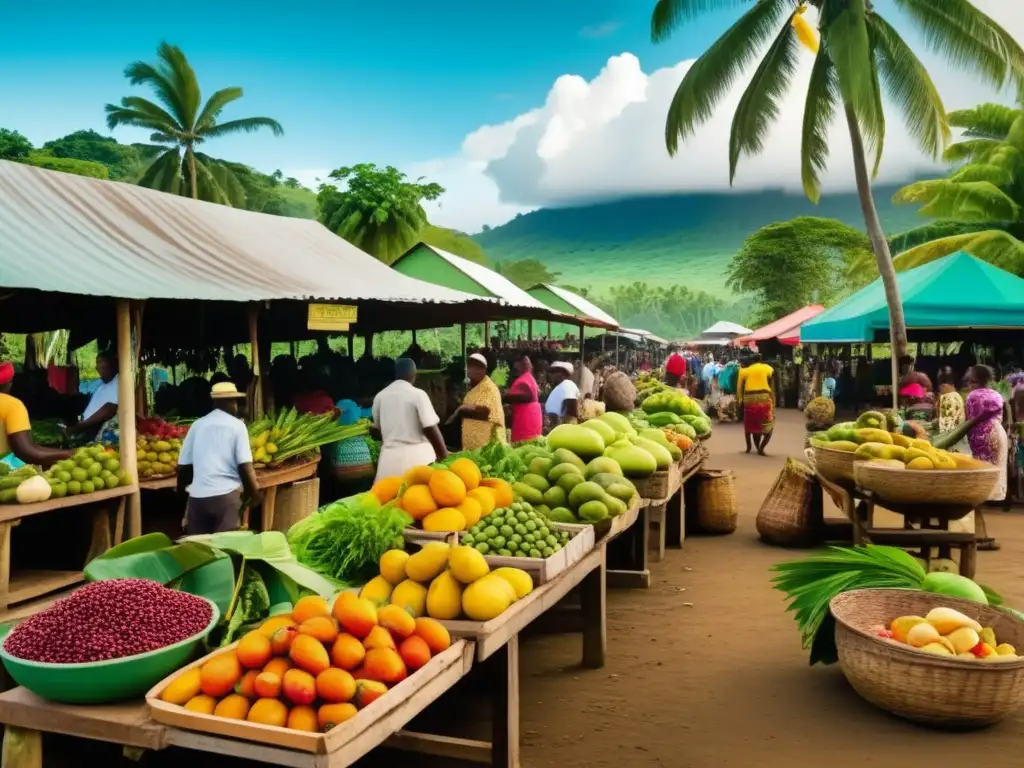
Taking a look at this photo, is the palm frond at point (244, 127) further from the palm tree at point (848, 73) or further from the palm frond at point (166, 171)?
the palm tree at point (848, 73)

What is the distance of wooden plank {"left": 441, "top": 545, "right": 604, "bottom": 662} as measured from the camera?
120 inches

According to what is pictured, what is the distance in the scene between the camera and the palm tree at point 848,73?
1229 centimetres

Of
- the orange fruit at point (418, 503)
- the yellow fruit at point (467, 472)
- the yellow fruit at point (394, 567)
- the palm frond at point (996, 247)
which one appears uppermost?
the palm frond at point (996, 247)

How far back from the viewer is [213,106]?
36281mm

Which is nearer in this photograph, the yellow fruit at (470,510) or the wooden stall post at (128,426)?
the yellow fruit at (470,510)

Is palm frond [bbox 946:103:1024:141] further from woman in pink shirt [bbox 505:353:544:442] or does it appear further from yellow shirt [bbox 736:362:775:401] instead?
woman in pink shirt [bbox 505:353:544:442]

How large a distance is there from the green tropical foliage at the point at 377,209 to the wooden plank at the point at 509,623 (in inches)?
895

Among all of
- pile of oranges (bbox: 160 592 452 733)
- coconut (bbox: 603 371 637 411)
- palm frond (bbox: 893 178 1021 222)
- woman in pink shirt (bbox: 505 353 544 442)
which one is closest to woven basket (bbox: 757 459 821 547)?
coconut (bbox: 603 371 637 411)

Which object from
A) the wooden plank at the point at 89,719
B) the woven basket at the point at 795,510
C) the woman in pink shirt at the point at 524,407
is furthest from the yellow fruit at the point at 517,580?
the woven basket at the point at 795,510

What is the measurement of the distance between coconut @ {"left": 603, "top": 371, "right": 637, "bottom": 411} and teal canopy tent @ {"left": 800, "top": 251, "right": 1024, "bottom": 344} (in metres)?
6.21

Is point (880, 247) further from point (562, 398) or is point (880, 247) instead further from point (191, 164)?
point (191, 164)

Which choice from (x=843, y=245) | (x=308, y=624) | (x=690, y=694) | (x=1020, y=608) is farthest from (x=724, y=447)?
(x=843, y=245)

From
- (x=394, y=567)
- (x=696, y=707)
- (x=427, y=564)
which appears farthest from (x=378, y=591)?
(x=696, y=707)

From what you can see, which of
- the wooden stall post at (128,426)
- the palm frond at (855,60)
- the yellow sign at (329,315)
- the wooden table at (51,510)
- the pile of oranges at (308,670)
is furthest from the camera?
the palm frond at (855,60)
